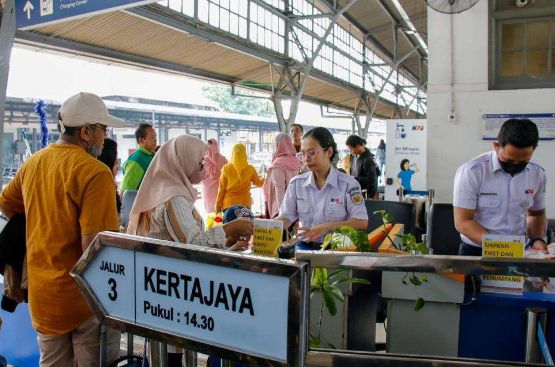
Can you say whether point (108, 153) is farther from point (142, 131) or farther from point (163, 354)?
point (163, 354)

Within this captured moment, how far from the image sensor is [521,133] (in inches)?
90.3

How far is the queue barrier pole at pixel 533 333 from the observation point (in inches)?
48.6

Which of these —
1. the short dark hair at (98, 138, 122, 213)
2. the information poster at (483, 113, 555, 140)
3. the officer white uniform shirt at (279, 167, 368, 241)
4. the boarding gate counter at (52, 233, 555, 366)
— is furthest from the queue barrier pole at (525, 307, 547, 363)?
the information poster at (483, 113, 555, 140)

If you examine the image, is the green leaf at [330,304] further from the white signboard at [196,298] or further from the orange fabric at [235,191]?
the orange fabric at [235,191]

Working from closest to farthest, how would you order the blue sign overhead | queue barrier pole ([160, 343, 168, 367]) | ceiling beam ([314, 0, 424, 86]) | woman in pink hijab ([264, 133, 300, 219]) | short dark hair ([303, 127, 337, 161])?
1. queue barrier pole ([160, 343, 168, 367])
2. short dark hair ([303, 127, 337, 161])
3. the blue sign overhead
4. woman in pink hijab ([264, 133, 300, 219])
5. ceiling beam ([314, 0, 424, 86])

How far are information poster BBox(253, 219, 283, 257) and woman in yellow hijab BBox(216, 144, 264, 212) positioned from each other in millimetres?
3358

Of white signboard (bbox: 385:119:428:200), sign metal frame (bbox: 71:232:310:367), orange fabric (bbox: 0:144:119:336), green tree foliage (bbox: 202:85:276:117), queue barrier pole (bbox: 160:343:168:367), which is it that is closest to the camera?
sign metal frame (bbox: 71:232:310:367)

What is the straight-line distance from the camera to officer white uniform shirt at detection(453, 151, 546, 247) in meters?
2.53

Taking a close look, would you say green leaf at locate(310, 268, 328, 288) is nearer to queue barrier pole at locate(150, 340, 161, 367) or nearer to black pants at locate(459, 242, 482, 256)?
queue barrier pole at locate(150, 340, 161, 367)

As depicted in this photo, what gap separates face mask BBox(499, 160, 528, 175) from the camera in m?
2.46

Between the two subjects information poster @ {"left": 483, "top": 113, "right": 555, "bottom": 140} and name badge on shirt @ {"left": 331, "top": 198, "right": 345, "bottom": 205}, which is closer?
name badge on shirt @ {"left": 331, "top": 198, "right": 345, "bottom": 205}

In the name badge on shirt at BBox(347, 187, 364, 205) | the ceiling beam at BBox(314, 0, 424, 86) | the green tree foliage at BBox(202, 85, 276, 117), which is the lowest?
the name badge on shirt at BBox(347, 187, 364, 205)

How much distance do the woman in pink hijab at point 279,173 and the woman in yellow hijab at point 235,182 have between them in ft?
1.10

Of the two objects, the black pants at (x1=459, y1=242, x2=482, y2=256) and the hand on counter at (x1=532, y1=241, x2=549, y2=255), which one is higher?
the hand on counter at (x1=532, y1=241, x2=549, y2=255)
